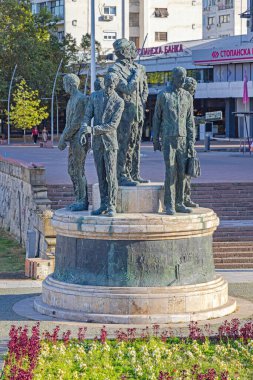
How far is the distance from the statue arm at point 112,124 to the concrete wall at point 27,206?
6893mm

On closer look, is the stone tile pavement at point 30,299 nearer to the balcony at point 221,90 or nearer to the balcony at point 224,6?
the balcony at point 221,90

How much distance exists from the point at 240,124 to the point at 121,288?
6450cm

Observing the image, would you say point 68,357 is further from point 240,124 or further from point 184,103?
point 240,124

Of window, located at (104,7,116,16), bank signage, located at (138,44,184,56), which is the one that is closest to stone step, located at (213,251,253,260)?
bank signage, located at (138,44,184,56)

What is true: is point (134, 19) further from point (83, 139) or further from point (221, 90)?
point (83, 139)

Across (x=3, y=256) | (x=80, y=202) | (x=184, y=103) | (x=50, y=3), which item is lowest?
(x=3, y=256)

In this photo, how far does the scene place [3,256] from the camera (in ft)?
101

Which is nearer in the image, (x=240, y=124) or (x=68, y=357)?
(x=68, y=357)

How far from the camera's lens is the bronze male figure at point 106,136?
17953 millimetres

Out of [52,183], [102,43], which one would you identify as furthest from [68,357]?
[102,43]

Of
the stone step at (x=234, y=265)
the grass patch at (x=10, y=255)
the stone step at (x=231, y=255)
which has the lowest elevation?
the grass patch at (x=10, y=255)

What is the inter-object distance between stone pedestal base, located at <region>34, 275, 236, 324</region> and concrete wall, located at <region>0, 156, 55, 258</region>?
6937 millimetres

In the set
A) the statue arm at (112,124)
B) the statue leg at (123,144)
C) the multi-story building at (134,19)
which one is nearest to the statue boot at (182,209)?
the statue leg at (123,144)

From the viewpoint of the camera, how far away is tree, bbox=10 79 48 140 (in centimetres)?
8056
